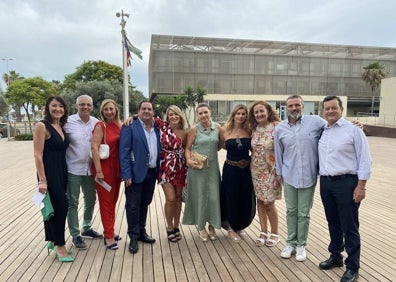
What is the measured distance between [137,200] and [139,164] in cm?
46

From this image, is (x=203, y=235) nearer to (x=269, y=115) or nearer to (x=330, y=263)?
(x=330, y=263)

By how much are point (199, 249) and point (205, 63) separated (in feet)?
149

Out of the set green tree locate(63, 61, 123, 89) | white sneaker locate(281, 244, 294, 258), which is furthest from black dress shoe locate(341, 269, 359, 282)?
green tree locate(63, 61, 123, 89)

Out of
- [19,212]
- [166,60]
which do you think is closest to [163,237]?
[19,212]

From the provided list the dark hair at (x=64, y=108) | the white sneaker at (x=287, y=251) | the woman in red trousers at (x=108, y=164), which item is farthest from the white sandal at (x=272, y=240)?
the dark hair at (x=64, y=108)

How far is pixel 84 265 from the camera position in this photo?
3.49 m

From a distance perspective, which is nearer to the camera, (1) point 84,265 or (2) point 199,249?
(1) point 84,265

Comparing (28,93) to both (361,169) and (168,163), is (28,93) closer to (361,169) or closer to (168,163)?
(168,163)

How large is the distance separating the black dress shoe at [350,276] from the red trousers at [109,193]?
8.32ft

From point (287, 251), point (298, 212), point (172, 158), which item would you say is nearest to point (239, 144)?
point (172, 158)

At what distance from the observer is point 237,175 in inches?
157

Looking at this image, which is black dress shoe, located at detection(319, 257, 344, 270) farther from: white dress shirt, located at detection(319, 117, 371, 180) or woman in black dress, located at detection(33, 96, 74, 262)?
woman in black dress, located at detection(33, 96, 74, 262)

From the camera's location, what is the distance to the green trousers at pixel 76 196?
3779 mm

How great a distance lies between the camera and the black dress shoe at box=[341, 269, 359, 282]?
308 centimetres
